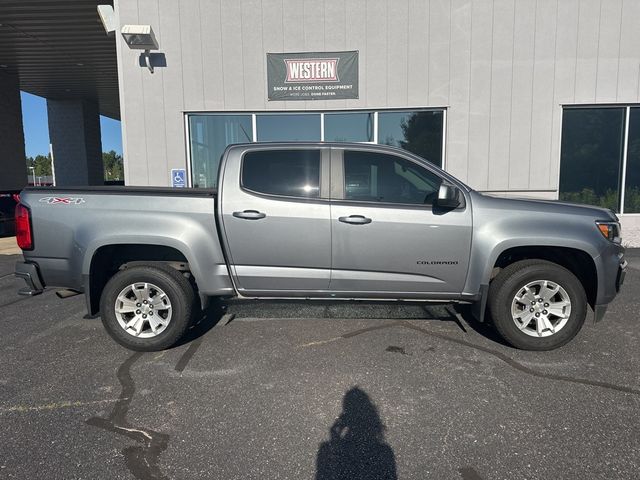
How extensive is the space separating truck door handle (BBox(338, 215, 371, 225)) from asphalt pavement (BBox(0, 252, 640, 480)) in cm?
122

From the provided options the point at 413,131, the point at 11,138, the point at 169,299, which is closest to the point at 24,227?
the point at 169,299

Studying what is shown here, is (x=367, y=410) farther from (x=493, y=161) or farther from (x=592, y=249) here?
(x=493, y=161)

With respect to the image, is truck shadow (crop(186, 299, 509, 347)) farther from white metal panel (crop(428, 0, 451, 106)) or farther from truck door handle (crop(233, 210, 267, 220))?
white metal panel (crop(428, 0, 451, 106))

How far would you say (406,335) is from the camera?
4.38 meters

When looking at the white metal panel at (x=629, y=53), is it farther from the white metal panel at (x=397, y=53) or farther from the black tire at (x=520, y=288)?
the black tire at (x=520, y=288)

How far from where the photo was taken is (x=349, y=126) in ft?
29.8

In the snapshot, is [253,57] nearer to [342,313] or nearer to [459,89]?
[459,89]

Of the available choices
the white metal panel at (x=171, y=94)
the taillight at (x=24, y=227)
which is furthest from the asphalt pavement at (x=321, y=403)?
the white metal panel at (x=171, y=94)

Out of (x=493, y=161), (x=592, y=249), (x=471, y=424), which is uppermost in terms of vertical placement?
(x=493, y=161)

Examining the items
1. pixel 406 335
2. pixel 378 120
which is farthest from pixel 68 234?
pixel 378 120

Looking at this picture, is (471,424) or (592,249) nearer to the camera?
(471,424)

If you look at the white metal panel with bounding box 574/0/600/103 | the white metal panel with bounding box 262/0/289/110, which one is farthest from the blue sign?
the white metal panel with bounding box 574/0/600/103

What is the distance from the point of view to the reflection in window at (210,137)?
909 cm

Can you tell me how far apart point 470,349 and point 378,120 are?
20.2 ft
